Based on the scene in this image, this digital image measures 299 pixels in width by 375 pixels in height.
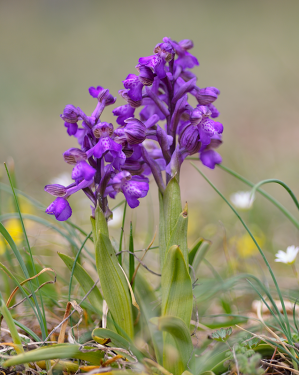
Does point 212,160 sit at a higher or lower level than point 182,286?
higher

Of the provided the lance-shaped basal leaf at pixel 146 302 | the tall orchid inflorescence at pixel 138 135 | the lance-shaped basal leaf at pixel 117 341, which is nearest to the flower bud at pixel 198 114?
the tall orchid inflorescence at pixel 138 135

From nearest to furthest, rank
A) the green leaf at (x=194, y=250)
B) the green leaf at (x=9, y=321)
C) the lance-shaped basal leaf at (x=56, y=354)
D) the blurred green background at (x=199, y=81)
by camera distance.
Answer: the lance-shaped basal leaf at (x=56, y=354) → the green leaf at (x=9, y=321) → the green leaf at (x=194, y=250) → the blurred green background at (x=199, y=81)

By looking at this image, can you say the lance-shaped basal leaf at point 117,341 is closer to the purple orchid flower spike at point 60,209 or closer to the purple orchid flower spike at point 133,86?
the purple orchid flower spike at point 60,209

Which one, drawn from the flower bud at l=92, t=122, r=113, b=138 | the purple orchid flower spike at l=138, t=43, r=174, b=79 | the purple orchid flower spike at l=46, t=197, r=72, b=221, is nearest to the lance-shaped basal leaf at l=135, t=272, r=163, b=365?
the purple orchid flower spike at l=46, t=197, r=72, b=221

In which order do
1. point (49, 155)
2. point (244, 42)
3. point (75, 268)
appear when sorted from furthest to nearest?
point (244, 42), point (49, 155), point (75, 268)

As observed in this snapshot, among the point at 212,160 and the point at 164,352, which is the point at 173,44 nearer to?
the point at 212,160

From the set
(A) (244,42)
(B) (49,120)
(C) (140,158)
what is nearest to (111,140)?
(C) (140,158)

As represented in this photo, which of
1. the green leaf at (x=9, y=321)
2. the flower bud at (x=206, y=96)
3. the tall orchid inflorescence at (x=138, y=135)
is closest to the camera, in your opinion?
the green leaf at (x=9, y=321)
